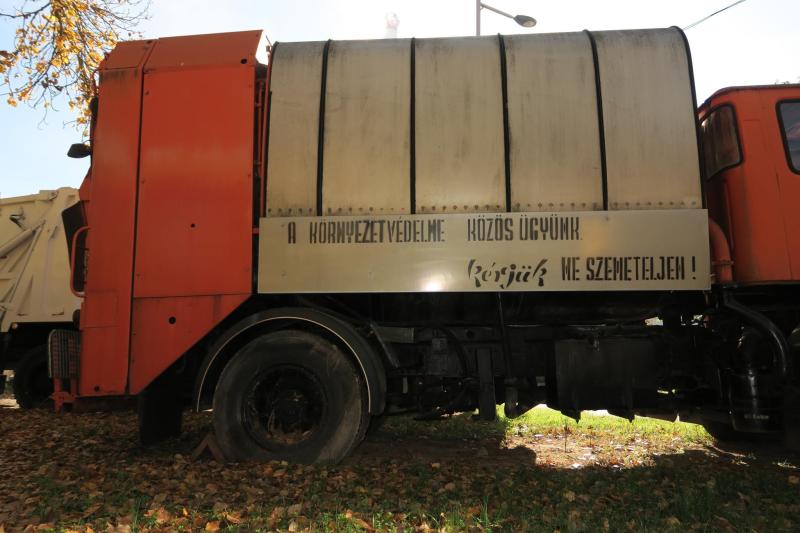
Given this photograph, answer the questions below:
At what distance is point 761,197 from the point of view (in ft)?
14.3

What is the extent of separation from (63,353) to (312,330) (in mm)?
2032

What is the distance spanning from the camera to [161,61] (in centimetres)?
479

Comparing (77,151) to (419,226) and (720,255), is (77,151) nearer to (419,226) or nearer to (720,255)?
(419,226)

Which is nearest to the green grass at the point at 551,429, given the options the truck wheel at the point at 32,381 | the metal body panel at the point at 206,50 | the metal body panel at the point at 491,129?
the metal body panel at the point at 491,129

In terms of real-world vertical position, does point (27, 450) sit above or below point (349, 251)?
below

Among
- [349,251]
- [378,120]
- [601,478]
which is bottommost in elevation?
[601,478]

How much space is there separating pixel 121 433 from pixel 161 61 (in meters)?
4.14

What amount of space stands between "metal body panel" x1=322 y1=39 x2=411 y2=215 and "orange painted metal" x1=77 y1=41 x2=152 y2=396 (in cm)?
170

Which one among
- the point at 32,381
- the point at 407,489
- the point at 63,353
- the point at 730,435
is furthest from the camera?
the point at 32,381

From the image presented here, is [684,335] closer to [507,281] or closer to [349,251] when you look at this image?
[507,281]

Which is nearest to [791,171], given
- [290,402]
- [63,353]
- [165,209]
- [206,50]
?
[290,402]

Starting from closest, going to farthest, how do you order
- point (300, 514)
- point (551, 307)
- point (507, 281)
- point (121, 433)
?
point (300, 514) → point (507, 281) → point (551, 307) → point (121, 433)

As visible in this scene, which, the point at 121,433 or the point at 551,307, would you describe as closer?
the point at 551,307

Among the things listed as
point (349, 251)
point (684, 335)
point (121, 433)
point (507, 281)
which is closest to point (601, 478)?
point (684, 335)
